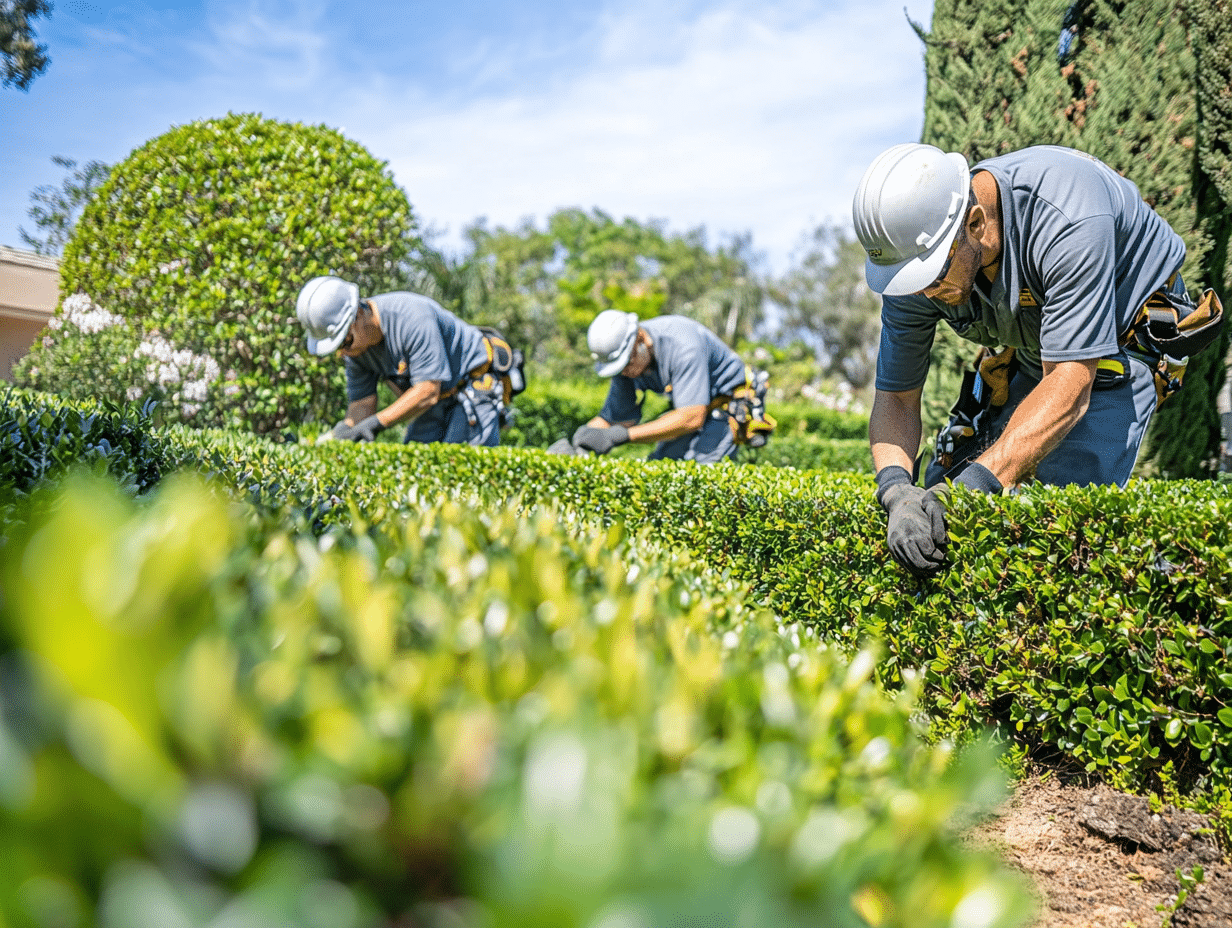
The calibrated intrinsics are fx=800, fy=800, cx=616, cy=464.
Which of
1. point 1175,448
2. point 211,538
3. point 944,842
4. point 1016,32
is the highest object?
point 1016,32

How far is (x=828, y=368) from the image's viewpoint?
47219 millimetres

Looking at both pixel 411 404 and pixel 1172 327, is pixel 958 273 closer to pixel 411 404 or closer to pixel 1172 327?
pixel 1172 327

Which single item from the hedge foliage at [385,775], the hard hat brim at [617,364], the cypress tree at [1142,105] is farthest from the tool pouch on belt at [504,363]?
the hedge foliage at [385,775]

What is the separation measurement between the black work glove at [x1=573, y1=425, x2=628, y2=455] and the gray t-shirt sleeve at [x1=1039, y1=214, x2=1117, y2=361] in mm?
3700

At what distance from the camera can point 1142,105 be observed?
5.89m

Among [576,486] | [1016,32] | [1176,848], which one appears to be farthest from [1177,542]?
[1016,32]

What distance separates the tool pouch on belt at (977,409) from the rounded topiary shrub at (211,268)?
6.19 meters

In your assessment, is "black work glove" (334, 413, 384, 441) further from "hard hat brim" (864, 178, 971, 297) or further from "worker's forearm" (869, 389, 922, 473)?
"hard hat brim" (864, 178, 971, 297)

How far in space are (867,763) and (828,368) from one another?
48038 mm

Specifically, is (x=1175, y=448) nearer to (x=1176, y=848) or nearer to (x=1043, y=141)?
(x=1043, y=141)

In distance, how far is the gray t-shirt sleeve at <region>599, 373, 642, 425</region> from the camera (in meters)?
6.76

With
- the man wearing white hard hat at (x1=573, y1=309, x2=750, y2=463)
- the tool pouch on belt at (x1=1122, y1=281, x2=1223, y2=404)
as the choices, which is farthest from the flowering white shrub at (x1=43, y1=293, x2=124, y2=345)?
the tool pouch on belt at (x1=1122, y1=281, x2=1223, y2=404)

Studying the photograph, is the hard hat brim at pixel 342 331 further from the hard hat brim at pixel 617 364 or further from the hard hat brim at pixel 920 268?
the hard hat brim at pixel 920 268

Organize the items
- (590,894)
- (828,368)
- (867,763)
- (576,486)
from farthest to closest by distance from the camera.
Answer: (828,368) → (576,486) → (867,763) → (590,894)
